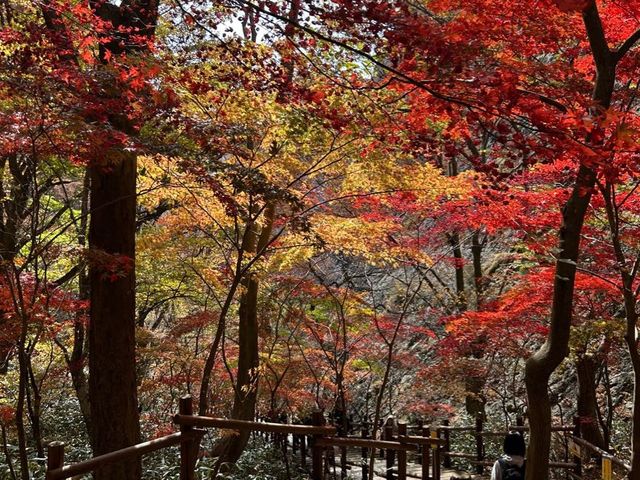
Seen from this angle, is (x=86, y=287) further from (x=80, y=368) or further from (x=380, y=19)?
(x=380, y=19)

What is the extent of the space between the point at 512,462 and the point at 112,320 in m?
4.19

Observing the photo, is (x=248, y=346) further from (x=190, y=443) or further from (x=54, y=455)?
(x=54, y=455)

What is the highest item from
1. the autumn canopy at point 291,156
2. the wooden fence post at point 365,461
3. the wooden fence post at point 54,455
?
the autumn canopy at point 291,156

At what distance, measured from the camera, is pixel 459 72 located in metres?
3.92

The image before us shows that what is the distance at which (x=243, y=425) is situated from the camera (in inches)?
212

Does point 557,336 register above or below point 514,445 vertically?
above

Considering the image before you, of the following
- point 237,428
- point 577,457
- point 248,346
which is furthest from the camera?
point 248,346

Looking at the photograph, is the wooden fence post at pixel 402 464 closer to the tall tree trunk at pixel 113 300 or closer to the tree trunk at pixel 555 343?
the tree trunk at pixel 555 343

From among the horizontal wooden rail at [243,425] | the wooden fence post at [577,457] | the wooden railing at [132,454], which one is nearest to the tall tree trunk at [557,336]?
the horizontal wooden rail at [243,425]

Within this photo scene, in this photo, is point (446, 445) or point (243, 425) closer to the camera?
point (243, 425)

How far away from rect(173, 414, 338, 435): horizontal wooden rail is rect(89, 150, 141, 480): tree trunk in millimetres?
1174

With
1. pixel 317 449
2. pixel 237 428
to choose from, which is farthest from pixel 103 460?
pixel 317 449

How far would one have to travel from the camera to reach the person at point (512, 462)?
563 cm

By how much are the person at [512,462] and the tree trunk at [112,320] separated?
3546 millimetres
